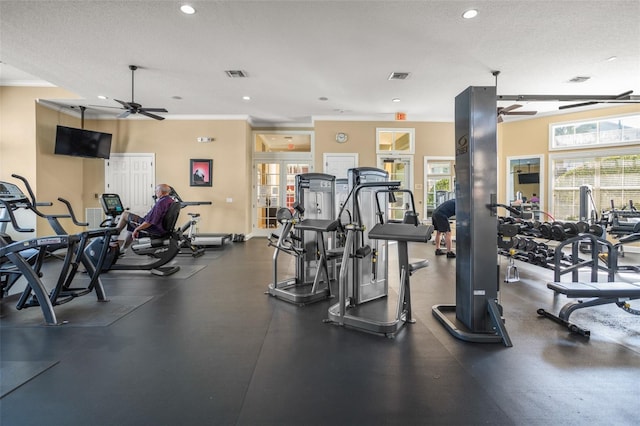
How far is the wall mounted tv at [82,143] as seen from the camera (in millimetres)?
7047

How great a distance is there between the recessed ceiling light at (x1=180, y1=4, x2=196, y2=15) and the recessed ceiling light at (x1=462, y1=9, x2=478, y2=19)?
3191mm

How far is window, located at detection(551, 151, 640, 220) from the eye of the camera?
6.99 m

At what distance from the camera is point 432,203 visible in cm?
879

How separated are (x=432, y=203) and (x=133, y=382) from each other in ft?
27.4

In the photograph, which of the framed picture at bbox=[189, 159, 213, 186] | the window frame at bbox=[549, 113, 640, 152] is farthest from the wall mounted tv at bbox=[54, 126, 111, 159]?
the window frame at bbox=[549, 113, 640, 152]

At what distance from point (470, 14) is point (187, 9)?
332 centimetres

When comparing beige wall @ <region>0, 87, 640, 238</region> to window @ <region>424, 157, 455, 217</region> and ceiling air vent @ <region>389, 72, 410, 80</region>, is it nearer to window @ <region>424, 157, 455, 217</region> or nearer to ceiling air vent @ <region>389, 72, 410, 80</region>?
window @ <region>424, 157, 455, 217</region>

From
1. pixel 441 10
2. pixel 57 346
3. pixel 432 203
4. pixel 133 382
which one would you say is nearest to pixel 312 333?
pixel 133 382

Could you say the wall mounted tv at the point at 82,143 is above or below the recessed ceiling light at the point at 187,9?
below

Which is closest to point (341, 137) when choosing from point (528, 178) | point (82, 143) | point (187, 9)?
point (528, 178)

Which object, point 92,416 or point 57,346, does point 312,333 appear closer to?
point 92,416

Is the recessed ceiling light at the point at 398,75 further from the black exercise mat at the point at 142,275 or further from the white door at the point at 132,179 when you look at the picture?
the white door at the point at 132,179

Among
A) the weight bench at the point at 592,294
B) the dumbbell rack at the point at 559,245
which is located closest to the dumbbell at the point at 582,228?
the dumbbell rack at the point at 559,245

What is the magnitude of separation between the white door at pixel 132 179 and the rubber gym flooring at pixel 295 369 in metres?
5.41
